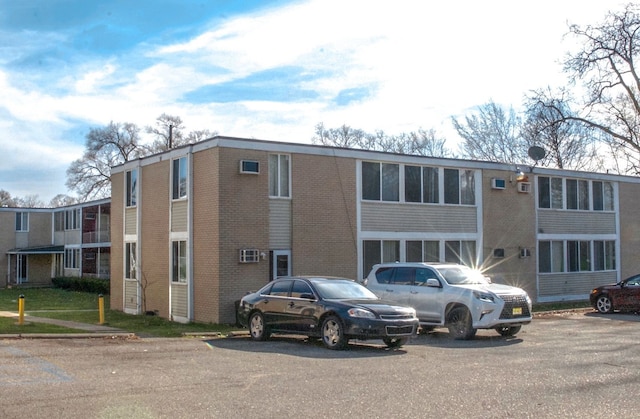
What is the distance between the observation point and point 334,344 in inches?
546

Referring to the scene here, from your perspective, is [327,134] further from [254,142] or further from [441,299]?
[441,299]

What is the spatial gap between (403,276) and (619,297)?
8917 mm

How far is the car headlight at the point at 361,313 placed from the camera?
1363 cm

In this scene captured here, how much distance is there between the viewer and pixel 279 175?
20.8 m

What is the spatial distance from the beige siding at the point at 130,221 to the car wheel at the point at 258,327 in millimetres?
9803

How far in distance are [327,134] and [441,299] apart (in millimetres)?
45370

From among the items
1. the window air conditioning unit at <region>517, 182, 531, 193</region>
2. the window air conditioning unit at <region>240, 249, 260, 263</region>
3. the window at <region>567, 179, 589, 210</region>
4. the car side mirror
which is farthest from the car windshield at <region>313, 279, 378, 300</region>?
the window at <region>567, 179, 589, 210</region>

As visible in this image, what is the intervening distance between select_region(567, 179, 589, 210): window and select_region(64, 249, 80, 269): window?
106 ft

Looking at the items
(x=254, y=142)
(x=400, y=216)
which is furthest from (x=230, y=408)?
(x=400, y=216)

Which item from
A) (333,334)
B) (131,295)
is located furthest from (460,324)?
(131,295)

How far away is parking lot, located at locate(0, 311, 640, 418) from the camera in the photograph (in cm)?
816

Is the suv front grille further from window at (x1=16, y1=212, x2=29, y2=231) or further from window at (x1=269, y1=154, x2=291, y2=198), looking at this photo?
window at (x1=16, y1=212, x2=29, y2=231)

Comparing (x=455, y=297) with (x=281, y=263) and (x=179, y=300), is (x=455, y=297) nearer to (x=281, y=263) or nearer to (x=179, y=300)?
(x=281, y=263)

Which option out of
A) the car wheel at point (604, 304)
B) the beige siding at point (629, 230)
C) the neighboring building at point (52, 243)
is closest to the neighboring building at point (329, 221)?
the beige siding at point (629, 230)
